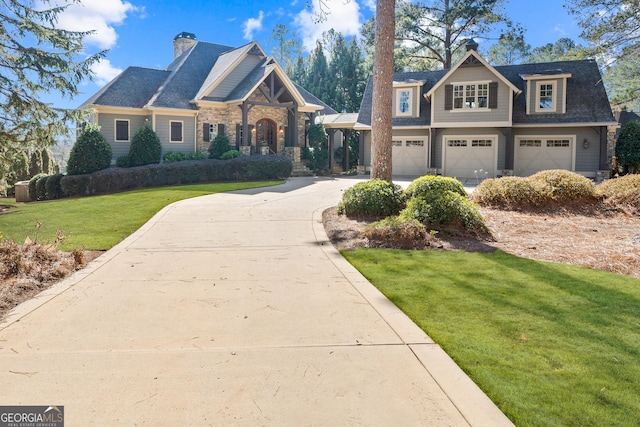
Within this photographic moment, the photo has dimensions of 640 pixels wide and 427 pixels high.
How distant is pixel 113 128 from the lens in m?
24.5

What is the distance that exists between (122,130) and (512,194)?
20440 mm

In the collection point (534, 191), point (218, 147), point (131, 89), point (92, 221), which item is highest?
point (131, 89)

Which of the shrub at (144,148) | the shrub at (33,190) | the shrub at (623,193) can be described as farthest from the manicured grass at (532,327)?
the shrub at (33,190)

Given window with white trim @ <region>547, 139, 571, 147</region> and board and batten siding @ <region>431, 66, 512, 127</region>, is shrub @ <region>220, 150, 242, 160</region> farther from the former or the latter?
window with white trim @ <region>547, 139, 571, 147</region>

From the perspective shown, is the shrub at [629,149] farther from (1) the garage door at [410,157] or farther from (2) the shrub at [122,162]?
(2) the shrub at [122,162]

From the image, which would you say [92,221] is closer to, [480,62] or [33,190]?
[33,190]

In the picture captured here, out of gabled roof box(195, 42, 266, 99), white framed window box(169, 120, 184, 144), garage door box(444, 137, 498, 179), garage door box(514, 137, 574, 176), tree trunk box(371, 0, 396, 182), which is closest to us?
tree trunk box(371, 0, 396, 182)

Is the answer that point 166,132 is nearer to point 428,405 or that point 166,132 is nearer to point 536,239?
point 536,239

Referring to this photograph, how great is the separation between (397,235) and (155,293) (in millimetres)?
4294

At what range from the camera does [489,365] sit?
3.41 meters

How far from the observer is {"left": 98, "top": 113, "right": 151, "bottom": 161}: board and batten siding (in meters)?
24.2

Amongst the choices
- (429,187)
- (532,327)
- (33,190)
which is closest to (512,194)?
(429,187)

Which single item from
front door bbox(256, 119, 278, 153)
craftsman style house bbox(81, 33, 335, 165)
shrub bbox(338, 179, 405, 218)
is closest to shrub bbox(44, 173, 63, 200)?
craftsman style house bbox(81, 33, 335, 165)

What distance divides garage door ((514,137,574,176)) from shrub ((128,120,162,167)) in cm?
1881
